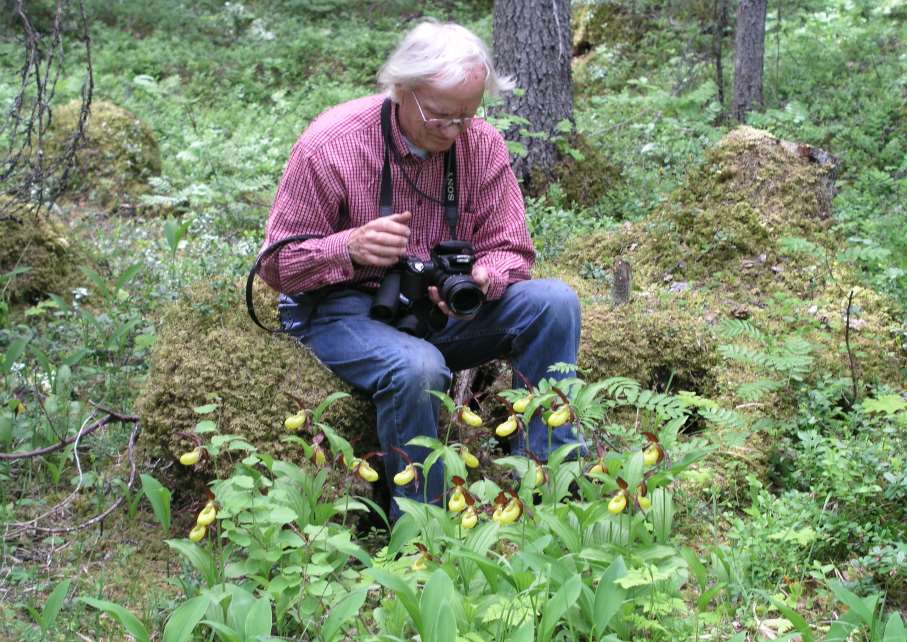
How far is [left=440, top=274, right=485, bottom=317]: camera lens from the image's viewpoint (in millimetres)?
3441

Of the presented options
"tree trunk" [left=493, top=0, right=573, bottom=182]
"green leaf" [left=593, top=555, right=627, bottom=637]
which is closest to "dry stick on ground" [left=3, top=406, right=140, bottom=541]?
"green leaf" [left=593, top=555, right=627, bottom=637]

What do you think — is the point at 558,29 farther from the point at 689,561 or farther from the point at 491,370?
the point at 689,561

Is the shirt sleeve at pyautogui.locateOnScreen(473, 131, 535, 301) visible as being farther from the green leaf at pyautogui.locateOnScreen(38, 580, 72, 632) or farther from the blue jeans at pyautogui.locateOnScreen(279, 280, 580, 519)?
the green leaf at pyautogui.locateOnScreen(38, 580, 72, 632)

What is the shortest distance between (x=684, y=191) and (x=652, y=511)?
333cm

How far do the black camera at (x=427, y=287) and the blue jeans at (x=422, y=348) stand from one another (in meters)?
0.10

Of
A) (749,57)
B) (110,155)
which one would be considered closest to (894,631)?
(110,155)

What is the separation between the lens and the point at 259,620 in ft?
7.95

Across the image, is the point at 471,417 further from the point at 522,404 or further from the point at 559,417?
the point at 559,417

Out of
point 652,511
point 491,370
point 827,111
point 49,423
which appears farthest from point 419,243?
point 827,111

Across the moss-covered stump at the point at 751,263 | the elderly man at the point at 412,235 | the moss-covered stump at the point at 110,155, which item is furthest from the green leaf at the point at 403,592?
the moss-covered stump at the point at 110,155

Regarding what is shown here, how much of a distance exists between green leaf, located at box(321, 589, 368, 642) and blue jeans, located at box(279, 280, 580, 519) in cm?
80

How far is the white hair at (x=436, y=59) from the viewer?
11.0ft

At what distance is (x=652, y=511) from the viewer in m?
2.85

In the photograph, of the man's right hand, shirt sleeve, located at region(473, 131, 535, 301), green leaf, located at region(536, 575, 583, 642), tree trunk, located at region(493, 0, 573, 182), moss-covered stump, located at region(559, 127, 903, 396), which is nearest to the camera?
green leaf, located at region(536, 575, 583, 642)
